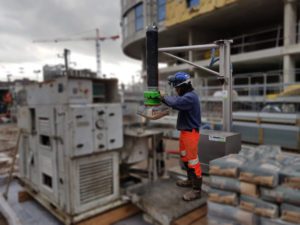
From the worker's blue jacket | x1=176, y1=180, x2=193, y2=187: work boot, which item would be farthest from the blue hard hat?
x1=176, y1=180, x2=193, y2=187: work boot

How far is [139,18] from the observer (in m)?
22.3

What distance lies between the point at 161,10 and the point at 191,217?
786 inches

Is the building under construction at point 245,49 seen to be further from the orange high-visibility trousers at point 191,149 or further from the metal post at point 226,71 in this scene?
the orange high-visibility trousers at point 191,149

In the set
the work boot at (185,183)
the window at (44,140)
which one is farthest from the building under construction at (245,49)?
the window at (44,140)

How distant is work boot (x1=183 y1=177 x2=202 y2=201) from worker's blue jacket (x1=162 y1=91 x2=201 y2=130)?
0.69 metres

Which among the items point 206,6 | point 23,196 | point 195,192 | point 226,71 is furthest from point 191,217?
point 206,6

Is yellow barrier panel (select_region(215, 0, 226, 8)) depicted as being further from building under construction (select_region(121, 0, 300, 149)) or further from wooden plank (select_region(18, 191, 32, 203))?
wooden plank (select_region(18, 191, 32, 203))

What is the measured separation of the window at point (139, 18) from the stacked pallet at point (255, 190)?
21.4 m

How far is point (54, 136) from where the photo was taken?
4.25 m

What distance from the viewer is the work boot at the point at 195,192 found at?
307 centimetres

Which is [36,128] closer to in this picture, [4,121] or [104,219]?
[104,219]

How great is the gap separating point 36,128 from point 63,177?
52.9 inches

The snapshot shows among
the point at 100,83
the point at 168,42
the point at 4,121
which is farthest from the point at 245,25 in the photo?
the point at 4,121

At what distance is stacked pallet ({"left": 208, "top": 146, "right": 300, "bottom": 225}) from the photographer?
1.87 metres
